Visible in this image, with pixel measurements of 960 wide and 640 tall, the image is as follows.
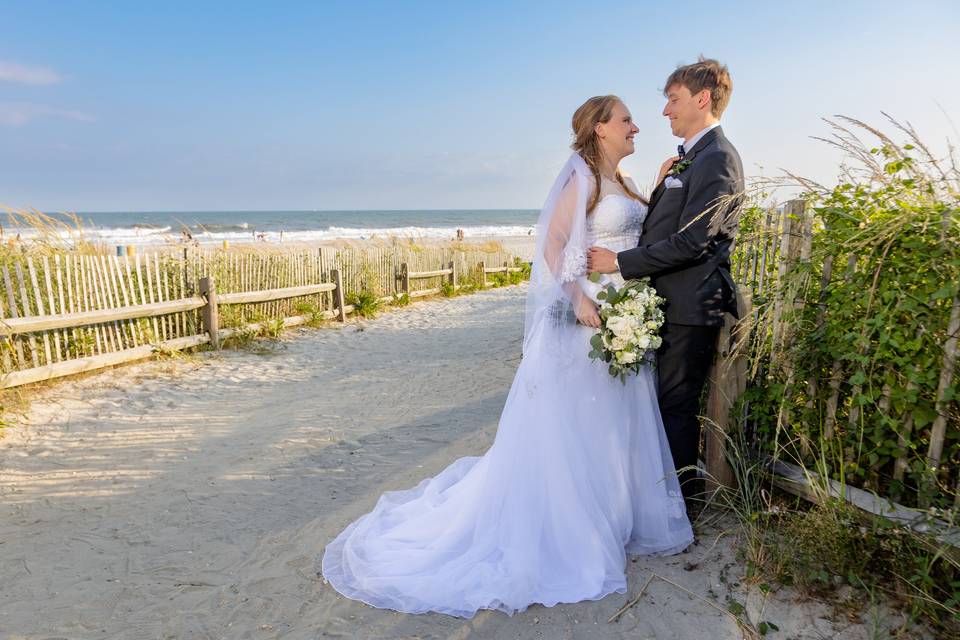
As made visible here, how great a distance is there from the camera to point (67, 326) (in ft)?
21.7

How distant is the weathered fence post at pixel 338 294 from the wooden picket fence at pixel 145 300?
0.02 meters

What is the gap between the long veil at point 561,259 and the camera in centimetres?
Result: 310

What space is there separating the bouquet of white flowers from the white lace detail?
18 centimetres

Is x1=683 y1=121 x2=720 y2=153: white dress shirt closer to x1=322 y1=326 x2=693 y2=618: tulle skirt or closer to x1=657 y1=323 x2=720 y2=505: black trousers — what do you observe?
x1=657 y1=323 x2=720 y2=505: black trousers

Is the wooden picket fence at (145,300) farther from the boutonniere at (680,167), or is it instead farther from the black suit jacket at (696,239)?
the boutonniere at (680,167)

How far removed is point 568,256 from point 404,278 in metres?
11.2

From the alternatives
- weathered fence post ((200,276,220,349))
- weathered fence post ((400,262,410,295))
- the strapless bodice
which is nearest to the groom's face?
the strapless bodice

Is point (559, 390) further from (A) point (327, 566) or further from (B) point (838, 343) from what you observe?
(A) point (327, 566)

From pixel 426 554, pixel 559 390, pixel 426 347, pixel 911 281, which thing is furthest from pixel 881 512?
pixel 426 347

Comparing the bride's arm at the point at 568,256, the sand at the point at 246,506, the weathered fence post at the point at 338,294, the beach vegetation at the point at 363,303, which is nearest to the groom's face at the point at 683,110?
the bride's arm at the point at 568,256

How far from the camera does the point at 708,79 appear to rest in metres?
2.90

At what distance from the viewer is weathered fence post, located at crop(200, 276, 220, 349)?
8281mm

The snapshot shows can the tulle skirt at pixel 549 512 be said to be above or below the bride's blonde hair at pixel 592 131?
below

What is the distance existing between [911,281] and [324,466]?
4.13 metres
